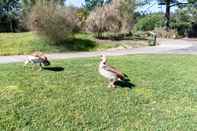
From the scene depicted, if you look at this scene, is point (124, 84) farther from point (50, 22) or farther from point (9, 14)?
point (9, 14)

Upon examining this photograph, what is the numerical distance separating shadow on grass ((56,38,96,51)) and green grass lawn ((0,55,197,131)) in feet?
37.1

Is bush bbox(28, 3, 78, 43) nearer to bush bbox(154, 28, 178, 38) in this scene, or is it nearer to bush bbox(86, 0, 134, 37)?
bush bbox(86, 0, 134, 37)

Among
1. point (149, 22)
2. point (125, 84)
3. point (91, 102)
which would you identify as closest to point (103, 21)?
point (125, 84)

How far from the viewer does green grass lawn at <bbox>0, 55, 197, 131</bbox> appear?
23.1 ft

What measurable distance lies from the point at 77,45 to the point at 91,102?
48.4 feet

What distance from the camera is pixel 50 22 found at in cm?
2205

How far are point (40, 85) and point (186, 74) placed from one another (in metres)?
4.57

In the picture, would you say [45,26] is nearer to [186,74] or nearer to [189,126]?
[186,74]

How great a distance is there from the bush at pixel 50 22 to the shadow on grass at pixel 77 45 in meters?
0.45

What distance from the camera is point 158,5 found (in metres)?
43.1

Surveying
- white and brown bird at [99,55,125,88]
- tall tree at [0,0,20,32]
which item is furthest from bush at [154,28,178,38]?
white and brown bird at [99,55,125,88]

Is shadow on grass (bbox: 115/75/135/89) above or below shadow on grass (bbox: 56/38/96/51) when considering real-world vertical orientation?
below

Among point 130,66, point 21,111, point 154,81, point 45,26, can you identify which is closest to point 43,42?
point 45,26

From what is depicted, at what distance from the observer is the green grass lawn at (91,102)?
7031 millimetres
